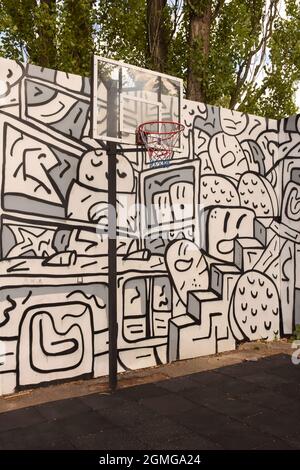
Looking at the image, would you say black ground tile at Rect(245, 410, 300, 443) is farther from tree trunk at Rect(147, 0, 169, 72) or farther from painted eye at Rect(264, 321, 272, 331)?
tree trunk at Rect(147, 0, 169, 72)

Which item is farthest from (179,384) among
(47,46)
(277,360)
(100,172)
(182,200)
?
(47,46)

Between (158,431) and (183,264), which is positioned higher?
(183,264)

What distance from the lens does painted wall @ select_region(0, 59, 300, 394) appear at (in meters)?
4.09

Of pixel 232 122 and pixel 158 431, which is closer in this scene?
pixel 158 431

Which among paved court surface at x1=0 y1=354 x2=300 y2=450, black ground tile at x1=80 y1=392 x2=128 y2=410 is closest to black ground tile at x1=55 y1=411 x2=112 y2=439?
paved court surface at x1=0 y1=354 x2=300 y2=450

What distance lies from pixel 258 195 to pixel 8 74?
11.6 feet

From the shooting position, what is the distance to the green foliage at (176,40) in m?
9.20

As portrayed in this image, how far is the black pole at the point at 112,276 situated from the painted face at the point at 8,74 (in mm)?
1031

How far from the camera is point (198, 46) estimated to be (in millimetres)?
8805

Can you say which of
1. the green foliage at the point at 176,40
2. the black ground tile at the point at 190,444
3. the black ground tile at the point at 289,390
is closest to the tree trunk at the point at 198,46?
the green foliage at the point at 176,40

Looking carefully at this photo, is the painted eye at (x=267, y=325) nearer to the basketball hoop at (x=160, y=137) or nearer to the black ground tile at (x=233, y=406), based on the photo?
the black ground tile at (x=233, y=406)

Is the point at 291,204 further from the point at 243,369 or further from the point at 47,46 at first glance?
the point at 47,46

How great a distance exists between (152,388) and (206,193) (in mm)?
2403

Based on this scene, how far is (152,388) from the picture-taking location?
427 cm
